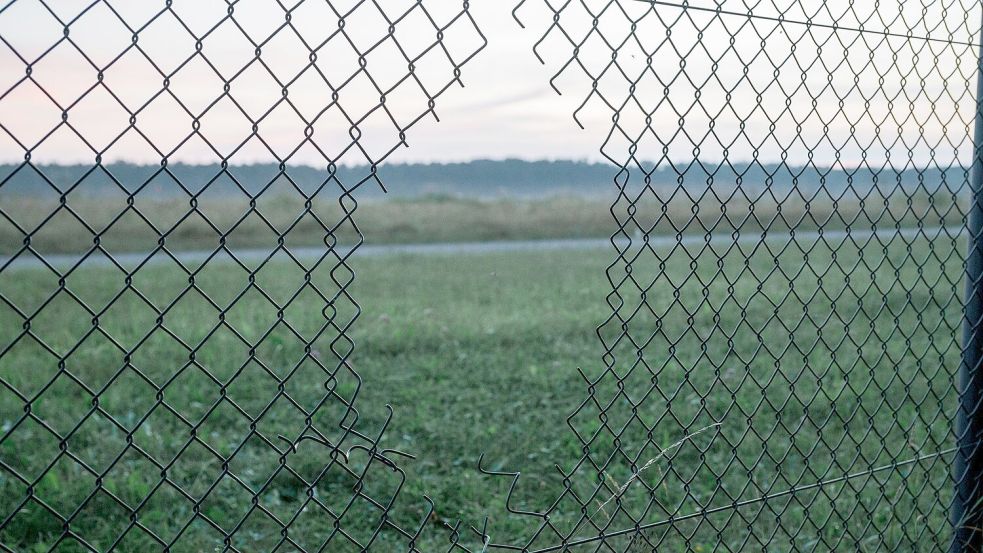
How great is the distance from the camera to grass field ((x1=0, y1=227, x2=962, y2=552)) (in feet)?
8.94

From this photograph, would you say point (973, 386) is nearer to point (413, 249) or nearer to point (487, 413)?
point (487, 413)

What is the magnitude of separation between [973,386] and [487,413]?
2493 mm

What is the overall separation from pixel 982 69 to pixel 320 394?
3743 millimetres

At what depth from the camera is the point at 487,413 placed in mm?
4684

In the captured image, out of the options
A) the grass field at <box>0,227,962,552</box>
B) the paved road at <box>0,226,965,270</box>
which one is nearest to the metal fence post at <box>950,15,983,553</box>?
the grass field at <box>0,227,962,552</box>

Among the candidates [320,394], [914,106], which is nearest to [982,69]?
[914,106]

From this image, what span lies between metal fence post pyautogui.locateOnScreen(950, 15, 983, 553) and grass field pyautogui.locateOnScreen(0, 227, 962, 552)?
9cm

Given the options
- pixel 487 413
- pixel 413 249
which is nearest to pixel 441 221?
pixel 413 249

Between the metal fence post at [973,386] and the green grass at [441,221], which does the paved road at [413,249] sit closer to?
the green grass at [441,221]

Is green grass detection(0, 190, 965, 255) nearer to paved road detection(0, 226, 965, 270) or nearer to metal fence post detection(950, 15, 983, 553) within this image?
paved road detection(0, 226, 965, 270)

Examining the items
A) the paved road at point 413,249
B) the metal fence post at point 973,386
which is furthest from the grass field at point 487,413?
the paved road at point 413,249

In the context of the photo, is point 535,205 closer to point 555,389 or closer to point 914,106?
point 555,389

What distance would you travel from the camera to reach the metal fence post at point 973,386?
2.76 m

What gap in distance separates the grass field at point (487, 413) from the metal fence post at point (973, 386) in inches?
3.5
